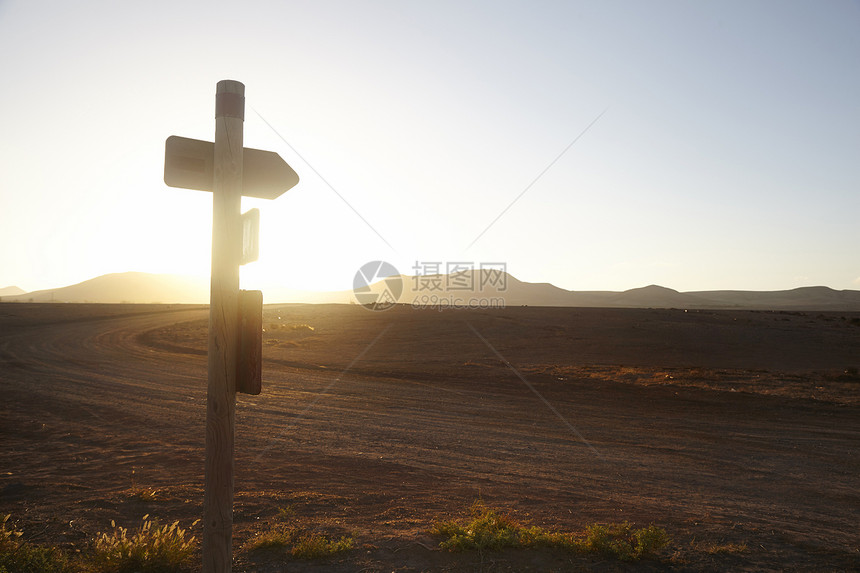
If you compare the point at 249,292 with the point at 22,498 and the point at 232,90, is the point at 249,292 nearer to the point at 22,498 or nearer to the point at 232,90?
the point at 232,90

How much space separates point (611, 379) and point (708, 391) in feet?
12.4

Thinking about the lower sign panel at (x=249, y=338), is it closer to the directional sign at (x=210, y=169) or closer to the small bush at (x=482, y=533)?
the directional sign at (x=210, y=169)

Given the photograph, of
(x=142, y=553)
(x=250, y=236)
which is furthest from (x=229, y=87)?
(x=142, y=553)

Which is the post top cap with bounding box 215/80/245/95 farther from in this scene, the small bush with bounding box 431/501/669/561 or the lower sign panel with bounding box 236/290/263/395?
the small bush with bounding box 431/501/669/561

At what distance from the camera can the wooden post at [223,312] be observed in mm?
3396

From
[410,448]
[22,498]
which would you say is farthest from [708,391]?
[22,498]

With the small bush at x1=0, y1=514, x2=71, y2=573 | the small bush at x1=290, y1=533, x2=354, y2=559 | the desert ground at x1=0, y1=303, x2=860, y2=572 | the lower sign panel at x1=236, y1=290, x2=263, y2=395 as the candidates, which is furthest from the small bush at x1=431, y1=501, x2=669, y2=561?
the small bush at x1=0, y1=514, x2=71, y2=573

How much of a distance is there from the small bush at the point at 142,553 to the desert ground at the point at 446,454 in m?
0.56

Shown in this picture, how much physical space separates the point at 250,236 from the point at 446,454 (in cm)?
767

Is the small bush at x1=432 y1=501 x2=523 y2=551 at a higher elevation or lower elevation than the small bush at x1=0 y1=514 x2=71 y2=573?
lower

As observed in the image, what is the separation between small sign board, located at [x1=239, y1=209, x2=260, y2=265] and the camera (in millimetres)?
3324

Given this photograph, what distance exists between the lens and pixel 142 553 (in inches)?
191

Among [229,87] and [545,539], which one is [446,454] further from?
[229,87]

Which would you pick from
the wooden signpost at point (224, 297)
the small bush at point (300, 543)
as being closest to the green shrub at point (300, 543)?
the small bush at point (300, 543)
